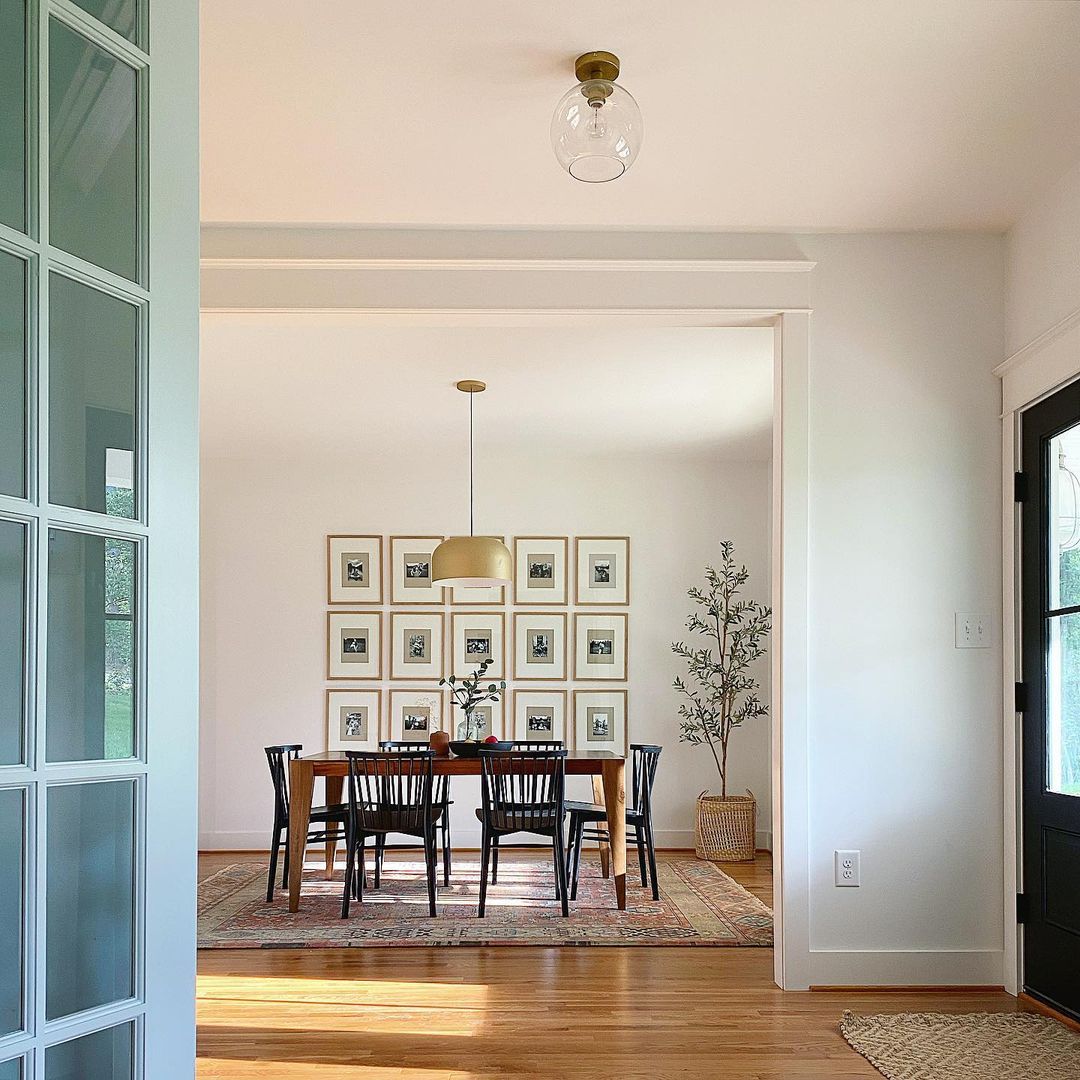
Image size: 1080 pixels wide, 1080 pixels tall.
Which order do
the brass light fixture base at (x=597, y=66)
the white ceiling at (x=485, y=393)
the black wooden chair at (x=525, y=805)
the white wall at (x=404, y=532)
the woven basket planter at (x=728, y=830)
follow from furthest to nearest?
the white wall at (x=404, y=532), the woven basket planter at (x=728, y=830), the black wooden chair at (x=525, y=805), the white ceiling at (x=485, y=393), the brass light fixture base at (x=597, y=66)

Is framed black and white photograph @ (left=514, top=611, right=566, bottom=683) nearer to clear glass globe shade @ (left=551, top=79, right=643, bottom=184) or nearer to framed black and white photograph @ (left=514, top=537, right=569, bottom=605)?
framed black and white photograph @ (left=514, top=537, right=569, bottom=605)

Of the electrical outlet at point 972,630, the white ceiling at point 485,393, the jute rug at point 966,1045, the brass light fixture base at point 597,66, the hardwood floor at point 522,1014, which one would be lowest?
the hardwood floor at point 522,1014

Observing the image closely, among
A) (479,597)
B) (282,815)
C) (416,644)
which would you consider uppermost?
(479,597)

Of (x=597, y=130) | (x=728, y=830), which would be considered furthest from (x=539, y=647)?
(x=597, y=130)

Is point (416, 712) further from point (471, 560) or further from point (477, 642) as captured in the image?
point (471, 560)

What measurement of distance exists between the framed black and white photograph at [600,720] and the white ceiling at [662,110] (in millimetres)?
A: 4652

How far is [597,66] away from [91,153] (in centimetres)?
169

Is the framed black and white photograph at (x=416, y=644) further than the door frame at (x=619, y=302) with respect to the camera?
Yes

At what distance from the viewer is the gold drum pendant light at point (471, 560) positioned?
6.15 meters

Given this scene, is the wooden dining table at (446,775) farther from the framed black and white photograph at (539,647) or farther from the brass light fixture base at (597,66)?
the brass light fixture base at (597,66)

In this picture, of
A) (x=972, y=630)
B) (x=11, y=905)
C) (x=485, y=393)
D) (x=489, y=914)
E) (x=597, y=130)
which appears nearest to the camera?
(x=11, y=905)

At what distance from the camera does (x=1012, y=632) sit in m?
4.24

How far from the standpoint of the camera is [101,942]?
1.67m

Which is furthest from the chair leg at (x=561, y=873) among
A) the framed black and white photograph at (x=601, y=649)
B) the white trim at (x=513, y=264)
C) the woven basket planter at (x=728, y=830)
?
the white trim at (x=513, y=264)
